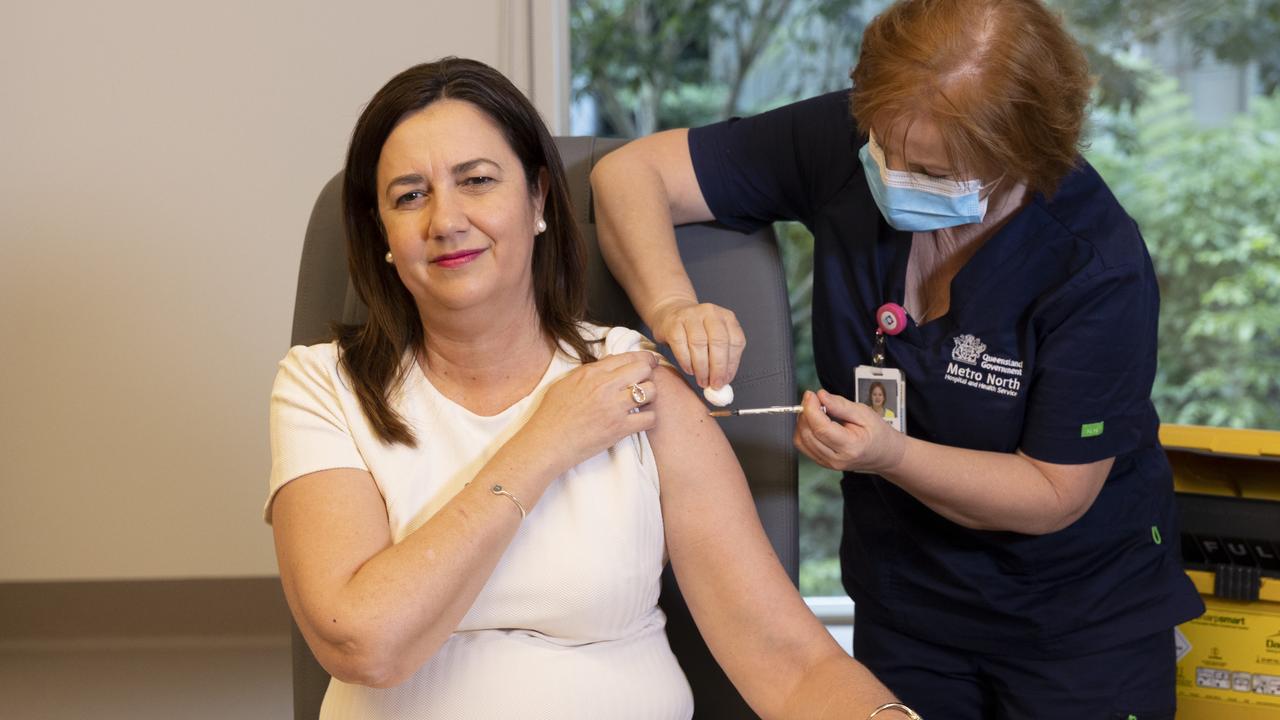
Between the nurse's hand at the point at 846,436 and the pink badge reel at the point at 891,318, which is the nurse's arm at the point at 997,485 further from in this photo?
the pink badge reel at the point at 891,318

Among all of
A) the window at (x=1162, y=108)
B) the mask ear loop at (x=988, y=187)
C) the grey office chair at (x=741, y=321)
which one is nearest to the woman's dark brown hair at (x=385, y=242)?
the grey office chair at (x=741, y=321)

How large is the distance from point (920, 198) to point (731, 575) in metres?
0.51

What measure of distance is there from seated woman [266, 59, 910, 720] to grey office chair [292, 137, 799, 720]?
17 cm

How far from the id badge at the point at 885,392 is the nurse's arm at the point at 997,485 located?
0.39 ft

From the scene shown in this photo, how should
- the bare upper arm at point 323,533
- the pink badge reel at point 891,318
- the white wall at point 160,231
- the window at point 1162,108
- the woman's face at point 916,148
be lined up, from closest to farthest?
the bare upper arm at point 323,533, the woman's face at point 916,148, the pink badge reel at point 891,318, the white wall at point 160,231, the window at point 1162,108

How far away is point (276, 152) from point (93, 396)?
685mm

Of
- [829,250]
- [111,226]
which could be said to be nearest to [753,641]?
[829,250]

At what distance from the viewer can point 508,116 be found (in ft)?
4.59

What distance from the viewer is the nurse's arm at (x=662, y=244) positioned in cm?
136

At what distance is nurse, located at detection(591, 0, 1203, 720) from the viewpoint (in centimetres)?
133

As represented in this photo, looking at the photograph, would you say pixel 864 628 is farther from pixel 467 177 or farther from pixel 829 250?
pixel 467 177

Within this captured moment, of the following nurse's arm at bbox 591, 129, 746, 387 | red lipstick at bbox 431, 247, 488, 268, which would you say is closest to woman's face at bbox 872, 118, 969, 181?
nurse's arm at bbox 591, 129, 746, 387

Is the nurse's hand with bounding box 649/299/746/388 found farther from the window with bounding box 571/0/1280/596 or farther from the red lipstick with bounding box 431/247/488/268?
the window with bounding box 571/0/1280/596

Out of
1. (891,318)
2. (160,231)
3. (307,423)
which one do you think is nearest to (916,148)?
(891,318)
